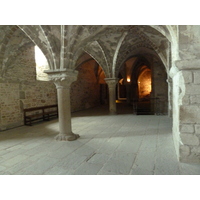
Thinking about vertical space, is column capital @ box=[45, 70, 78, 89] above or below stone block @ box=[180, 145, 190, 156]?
above

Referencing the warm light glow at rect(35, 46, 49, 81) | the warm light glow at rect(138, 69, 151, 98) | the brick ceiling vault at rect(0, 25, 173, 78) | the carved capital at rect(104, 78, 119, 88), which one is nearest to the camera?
the brick ceiling vault at rect(0, 25, 173, 78)

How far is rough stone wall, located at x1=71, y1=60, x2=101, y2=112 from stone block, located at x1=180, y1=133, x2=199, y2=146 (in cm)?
800

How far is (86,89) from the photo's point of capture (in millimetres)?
11773

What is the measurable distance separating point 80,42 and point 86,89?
25.1ft

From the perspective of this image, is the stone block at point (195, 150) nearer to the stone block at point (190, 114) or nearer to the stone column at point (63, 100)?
the stone block at point (190, 114)

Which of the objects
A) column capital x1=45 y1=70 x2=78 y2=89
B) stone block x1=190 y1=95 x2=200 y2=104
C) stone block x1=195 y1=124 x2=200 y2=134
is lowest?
stone block x1=195 y1=124 x2=200 y2=134

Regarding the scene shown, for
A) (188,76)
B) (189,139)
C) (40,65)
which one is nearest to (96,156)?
(189,139)

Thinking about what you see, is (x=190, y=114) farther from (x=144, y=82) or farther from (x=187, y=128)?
(x=144, y=82)

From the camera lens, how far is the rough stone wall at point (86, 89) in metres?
10.3

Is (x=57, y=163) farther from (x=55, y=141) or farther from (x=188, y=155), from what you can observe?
(x=188, y=155)

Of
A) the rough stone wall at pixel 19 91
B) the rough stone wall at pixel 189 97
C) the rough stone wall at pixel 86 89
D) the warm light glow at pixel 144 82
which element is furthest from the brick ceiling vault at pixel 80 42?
the warm light glow at pixel 144 82

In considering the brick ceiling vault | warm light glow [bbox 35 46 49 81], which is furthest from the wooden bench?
the brick ceiling vault

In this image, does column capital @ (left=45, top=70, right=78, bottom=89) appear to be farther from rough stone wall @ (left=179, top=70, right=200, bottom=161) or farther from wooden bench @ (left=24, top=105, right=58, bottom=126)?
wooden bench @ (left=24, top=105, right=58, bottom=126)

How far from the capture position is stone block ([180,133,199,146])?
2.45 metres
